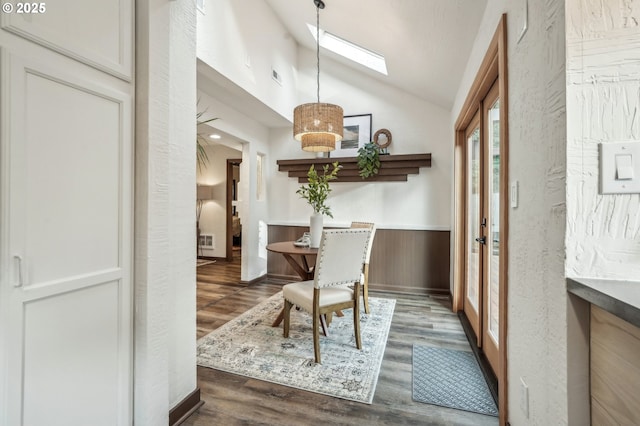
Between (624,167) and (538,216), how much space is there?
29 centimetres

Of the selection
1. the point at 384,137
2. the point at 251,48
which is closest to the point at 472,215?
the point at 384,137

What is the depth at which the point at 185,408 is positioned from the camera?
1.57 m


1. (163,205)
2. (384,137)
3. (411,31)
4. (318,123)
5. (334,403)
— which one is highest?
(411,31)

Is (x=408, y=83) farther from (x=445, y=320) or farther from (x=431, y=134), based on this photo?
(x=445, y=320)

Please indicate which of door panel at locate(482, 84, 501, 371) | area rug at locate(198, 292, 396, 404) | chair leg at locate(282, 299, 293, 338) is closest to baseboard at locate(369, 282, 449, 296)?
area rug at locate(198, 292, 396, 404)

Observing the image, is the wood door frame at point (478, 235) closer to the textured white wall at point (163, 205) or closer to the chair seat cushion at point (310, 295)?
the chair seat cushion at point (310, 295)

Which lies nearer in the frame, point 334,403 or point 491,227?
point 334,403

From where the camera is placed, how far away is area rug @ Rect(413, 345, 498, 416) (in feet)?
5.53

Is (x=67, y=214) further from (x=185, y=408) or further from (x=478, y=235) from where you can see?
(x=478, y=235)

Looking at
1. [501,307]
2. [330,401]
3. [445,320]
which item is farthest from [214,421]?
[445,320]

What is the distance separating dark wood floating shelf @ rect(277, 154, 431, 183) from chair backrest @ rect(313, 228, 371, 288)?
192 cm

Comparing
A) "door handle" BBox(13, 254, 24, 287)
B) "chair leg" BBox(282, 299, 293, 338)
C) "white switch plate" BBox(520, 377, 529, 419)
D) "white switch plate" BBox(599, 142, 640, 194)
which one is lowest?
"chair leg" BBox(282, 299, 293, 338)

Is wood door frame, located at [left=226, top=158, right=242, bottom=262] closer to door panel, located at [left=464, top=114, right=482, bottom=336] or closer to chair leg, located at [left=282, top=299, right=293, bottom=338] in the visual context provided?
chair leg, located at [left=282, top=299, right=293, bottom=338]

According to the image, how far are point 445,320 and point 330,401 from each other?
5.85 feet
